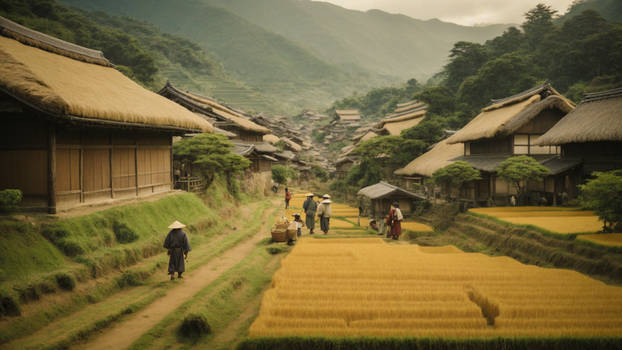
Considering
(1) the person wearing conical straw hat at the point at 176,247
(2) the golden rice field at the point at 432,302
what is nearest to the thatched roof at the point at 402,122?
(2) the golden rice field at the point at 432,302

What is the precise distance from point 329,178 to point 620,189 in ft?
171

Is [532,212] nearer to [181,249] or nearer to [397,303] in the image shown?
[397,303]

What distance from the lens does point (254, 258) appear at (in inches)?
509

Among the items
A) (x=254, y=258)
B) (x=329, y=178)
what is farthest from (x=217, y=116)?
(x=329, y=178)

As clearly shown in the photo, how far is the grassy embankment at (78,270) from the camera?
283 inches

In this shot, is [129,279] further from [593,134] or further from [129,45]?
[129,45]

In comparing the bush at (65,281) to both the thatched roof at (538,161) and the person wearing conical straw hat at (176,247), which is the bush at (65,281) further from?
the thatched roof at (538,161)

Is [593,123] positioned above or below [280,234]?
above

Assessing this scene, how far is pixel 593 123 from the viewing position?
18.6 metres

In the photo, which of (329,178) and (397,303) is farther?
(329,178)

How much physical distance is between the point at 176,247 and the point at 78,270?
236 centimetres

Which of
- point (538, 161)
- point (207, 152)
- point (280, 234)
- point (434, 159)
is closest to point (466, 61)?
point (434, 159)

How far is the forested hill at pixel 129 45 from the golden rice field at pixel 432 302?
142 feet

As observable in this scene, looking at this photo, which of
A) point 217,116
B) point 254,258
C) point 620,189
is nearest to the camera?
point 620,189
